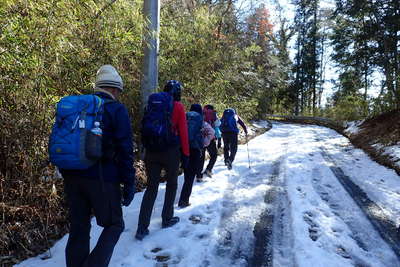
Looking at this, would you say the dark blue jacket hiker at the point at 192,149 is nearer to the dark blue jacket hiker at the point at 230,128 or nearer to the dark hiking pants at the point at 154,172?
the dark hiking pants at the point at 154,172

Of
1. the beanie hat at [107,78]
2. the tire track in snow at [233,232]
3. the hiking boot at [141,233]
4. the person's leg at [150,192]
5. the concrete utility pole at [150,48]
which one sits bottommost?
the tire track in snow at [233,232]

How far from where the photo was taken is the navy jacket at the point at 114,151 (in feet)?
8.62

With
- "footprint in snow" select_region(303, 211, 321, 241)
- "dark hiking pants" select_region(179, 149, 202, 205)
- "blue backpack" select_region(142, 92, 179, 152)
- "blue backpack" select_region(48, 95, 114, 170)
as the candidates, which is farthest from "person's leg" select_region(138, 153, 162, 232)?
"footprint in snow" select_region(303, 211, 321, 241)

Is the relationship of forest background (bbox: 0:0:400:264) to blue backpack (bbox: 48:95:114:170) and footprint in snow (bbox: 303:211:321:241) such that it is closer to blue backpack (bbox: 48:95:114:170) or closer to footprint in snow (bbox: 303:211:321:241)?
blue backpack (bbox: 48:95:114:170)

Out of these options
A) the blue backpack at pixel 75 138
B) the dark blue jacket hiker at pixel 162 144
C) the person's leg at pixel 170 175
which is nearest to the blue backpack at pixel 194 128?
the dark blue jacket hiker at pixel 162 144

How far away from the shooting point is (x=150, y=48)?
21.5 feet

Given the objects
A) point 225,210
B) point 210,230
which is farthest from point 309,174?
point 210,230

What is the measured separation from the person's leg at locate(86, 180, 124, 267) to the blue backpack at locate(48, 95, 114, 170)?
0.80ft

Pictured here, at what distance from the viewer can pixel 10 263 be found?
342cm

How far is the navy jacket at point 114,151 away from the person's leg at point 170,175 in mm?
1480

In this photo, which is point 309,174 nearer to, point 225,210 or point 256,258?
A: point 225,210

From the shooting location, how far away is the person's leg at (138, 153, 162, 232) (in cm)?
418

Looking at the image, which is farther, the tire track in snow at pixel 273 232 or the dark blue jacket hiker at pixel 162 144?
the dark blue jacket hiker at pixel 162 144

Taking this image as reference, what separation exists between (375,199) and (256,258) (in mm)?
3590
